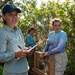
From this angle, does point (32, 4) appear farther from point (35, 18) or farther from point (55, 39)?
point (55, 39)

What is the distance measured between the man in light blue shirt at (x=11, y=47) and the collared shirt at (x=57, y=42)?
2.04 meters

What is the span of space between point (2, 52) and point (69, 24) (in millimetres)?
5875

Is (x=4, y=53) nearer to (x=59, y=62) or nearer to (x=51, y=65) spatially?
(x=51, y=65)

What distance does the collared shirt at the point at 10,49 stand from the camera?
9.45 feet

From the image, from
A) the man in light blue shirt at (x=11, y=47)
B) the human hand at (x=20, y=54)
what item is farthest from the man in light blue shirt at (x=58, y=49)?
the human hand at (x=20, y=54)

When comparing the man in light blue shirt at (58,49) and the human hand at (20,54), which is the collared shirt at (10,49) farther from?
the man in light blue shirt at (58,49)

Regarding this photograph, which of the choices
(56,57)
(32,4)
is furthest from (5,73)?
(32,4)

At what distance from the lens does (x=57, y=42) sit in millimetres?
5219

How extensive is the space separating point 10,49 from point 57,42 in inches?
92.7

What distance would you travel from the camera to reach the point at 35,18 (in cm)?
1917

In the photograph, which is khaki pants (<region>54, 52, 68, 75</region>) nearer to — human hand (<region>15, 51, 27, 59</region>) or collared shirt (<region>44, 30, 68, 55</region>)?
collared shirt (<region>44, 30, 68, 55</region>)

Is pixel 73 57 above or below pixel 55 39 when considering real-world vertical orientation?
below

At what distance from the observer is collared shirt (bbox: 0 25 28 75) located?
2.88m

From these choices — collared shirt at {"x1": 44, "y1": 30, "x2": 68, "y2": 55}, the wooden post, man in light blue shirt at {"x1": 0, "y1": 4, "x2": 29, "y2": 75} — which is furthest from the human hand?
collared shirt at {"x1": 44, "y1": 30, "x2": 68, "y2": 55}
